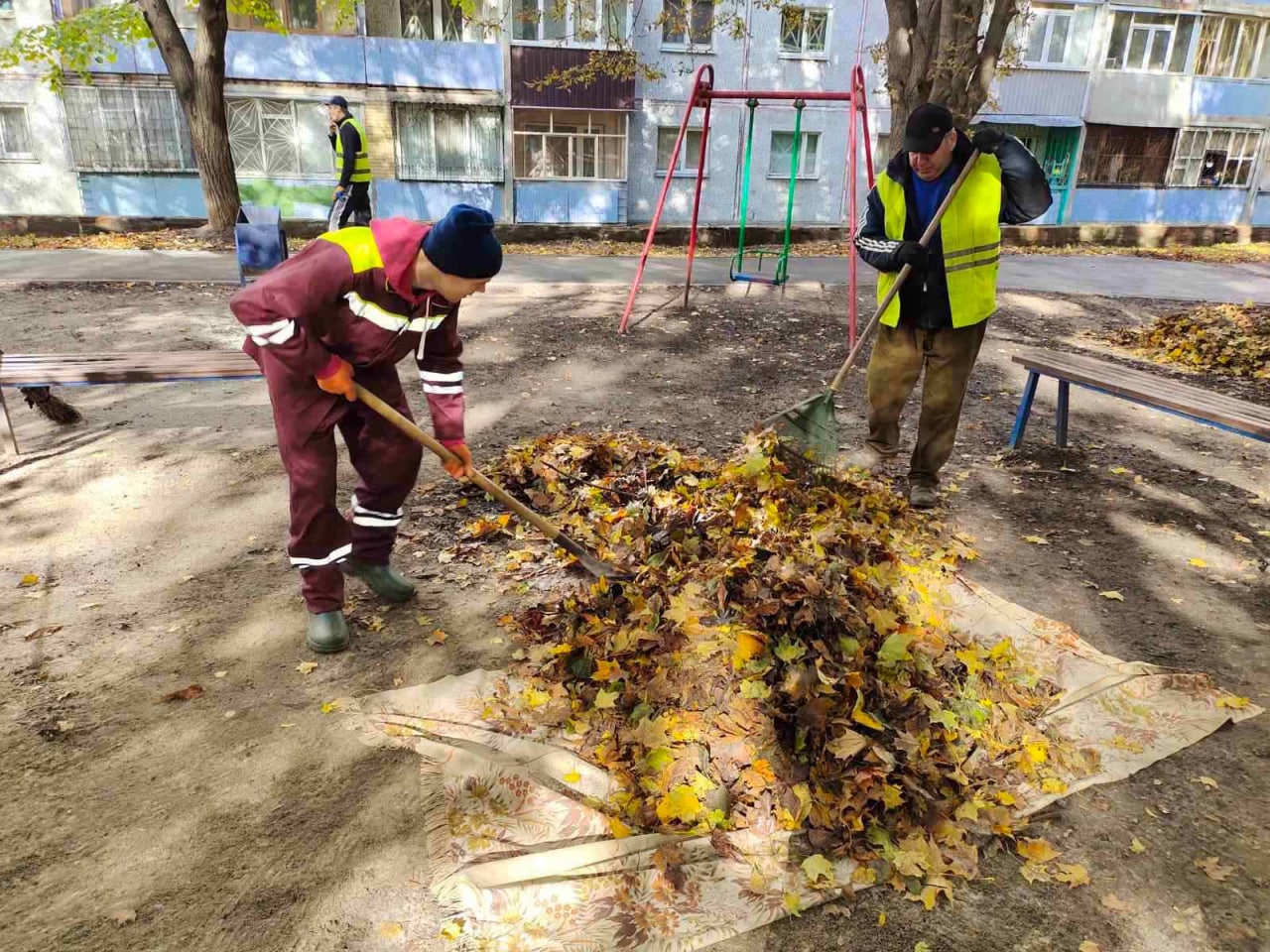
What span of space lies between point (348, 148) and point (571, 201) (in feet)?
32.4

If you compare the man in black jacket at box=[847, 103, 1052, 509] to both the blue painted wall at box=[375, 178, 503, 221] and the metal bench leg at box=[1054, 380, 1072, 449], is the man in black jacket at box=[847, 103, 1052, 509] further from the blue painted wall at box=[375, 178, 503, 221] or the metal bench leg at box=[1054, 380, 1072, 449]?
the blue painted wall at box=[375, 178, 503, 221]

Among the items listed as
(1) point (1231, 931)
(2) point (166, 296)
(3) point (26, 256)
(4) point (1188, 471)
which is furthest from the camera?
(3) point (26, 256)

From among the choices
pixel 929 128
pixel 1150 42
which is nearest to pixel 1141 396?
pixel 929 128

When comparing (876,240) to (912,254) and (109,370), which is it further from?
(109,370)

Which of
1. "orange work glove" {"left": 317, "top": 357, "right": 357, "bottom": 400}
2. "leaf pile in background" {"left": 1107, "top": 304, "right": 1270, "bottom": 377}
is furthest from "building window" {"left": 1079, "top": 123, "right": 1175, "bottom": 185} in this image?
"orange work glove" {"left": 317, "top": 357, "right": 357, "bottom": 400}

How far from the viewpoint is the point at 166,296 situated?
9070mm

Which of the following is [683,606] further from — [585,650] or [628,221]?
[628,221]

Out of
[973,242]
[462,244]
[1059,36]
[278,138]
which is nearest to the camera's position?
[462,244]

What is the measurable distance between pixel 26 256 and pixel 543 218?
1001 cm

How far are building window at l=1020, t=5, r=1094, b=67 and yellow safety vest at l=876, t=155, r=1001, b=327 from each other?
2000cm

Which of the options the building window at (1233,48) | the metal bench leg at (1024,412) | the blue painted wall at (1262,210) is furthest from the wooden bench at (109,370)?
the blue painted wall at (1262,210)

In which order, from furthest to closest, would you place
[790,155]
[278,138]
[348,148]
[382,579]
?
[790,155], [278,138], [348,148], [382,579]


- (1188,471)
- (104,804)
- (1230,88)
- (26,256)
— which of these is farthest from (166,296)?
(1230,88)

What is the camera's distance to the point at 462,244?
2574mm
